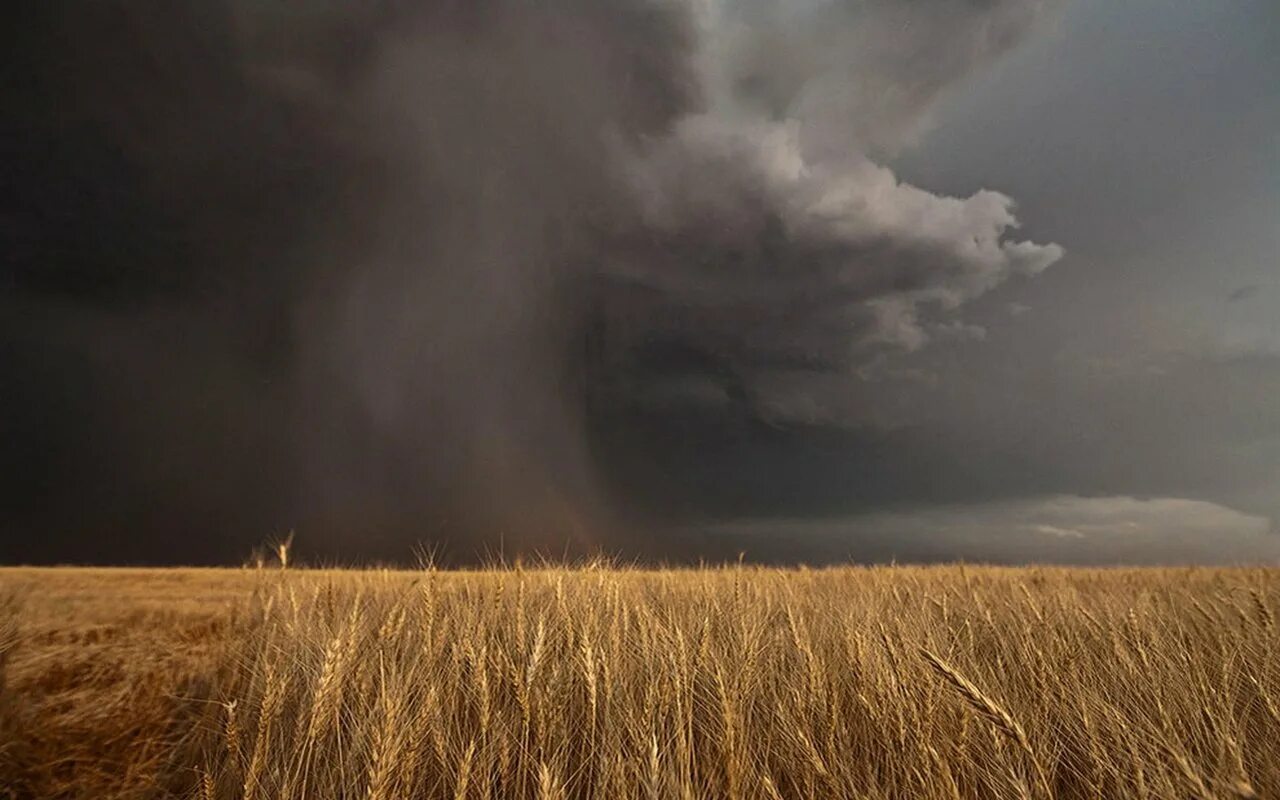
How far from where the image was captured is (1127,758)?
3.03m

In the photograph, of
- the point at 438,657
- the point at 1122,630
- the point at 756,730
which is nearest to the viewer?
the point at 756,730

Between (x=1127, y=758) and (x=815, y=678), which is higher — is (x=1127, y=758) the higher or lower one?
the lower one

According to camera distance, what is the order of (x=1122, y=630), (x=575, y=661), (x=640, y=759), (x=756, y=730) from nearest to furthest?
1. (x=640, y=759)
2. (x=756, y=730)
3. (x=575, y=661)
4. (x=1122, y=630)

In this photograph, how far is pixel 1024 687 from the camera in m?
3.99

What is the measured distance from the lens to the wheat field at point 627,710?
2.84 metres

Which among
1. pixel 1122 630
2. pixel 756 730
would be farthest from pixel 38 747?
pixel 1122 630

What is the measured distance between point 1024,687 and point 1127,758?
97cm

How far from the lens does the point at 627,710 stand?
10.9ft

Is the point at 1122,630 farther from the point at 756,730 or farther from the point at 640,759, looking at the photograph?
the point at 640,759

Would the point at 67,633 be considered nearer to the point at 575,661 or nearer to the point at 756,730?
the point at 575,661

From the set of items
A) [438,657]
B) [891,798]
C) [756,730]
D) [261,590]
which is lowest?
[891,798]

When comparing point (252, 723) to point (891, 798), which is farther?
point (252, 723)

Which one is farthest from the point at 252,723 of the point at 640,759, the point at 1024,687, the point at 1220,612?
the point at 1220,612

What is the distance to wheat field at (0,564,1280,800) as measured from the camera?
284cm
